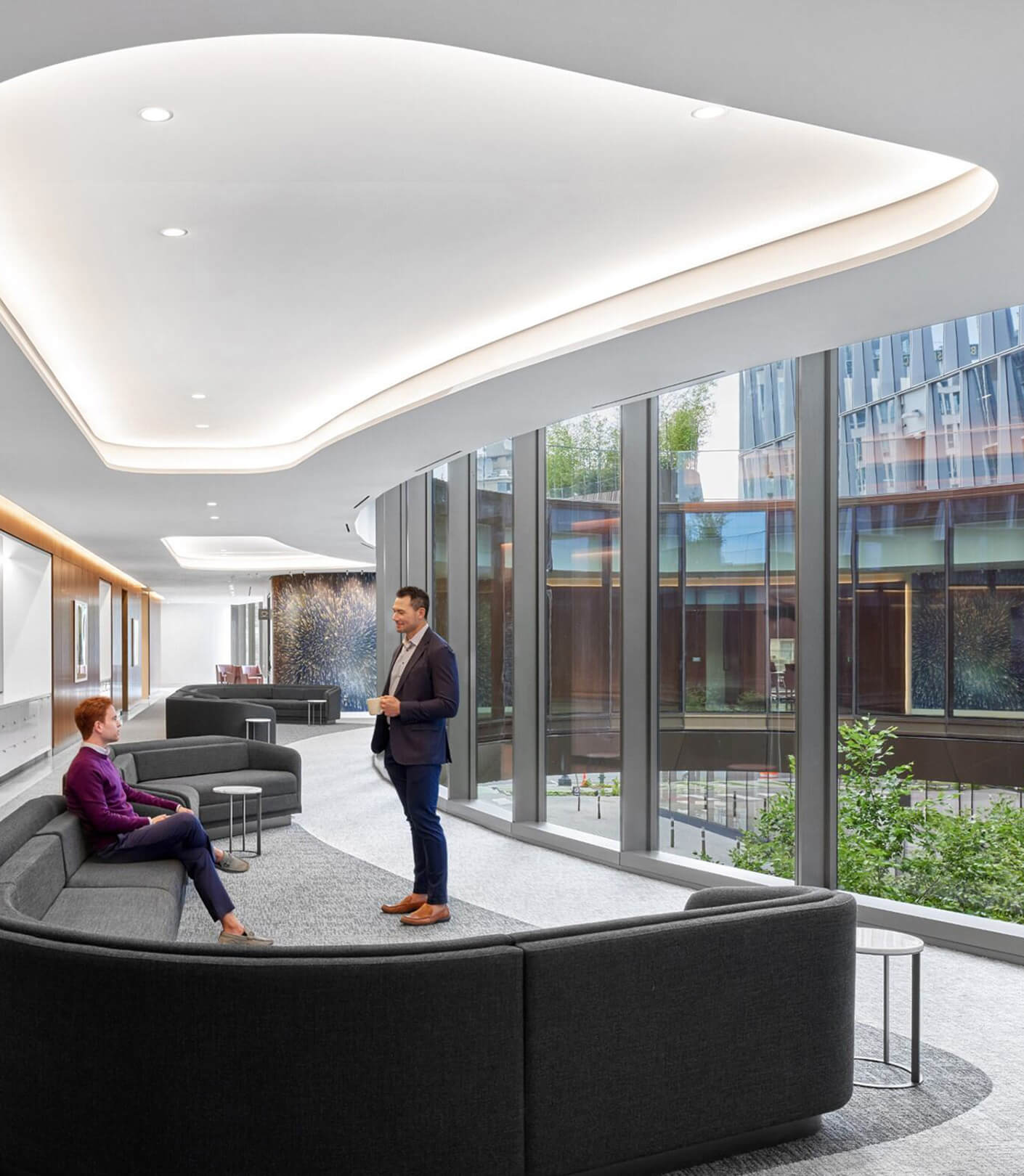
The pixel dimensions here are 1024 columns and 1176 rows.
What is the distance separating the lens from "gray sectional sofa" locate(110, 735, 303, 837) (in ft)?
26.1

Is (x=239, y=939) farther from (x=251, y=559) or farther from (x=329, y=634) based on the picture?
(x=251, y=559)

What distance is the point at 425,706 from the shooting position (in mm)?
5391

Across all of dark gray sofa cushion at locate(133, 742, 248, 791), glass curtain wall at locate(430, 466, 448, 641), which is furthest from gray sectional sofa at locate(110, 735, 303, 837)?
glass curtain wall at locate(430, 466, 448, 641)

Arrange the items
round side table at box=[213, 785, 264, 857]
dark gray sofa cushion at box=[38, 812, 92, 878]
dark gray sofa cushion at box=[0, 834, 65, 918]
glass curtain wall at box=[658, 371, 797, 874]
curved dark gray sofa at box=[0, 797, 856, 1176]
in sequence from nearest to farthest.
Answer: curved dark gray sofa at box=[0, 797, 856, 1176] → dark gray sofa cushion at box=[0, 834, 65, 918] → dark gray sofa cushion at box=[38, 812, 92, 878] → glass curtain wall at box=[658, 371, 797, 874] → round side table at box=[213, 785, 264, 857]

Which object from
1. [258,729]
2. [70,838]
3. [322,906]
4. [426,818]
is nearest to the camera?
[70,838]

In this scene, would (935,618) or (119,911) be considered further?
(935,618)

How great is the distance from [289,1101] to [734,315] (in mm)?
3660

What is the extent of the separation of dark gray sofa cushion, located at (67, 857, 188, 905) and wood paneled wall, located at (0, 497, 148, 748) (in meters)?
7.20

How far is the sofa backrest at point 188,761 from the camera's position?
8195 millimetres

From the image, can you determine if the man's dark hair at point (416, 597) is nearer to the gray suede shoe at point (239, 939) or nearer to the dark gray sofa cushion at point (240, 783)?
the gray suede shoe at point (239, 939)

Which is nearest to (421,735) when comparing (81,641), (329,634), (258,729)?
(258,729)

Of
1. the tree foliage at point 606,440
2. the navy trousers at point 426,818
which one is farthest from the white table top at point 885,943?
the tree foliage at point 606,440

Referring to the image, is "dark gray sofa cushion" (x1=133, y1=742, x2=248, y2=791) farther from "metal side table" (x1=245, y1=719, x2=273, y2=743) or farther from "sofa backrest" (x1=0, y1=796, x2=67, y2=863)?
"metal side table" (x1=245, y1=719, x2=273, y2=743)

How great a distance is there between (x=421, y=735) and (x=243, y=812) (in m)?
3.21
